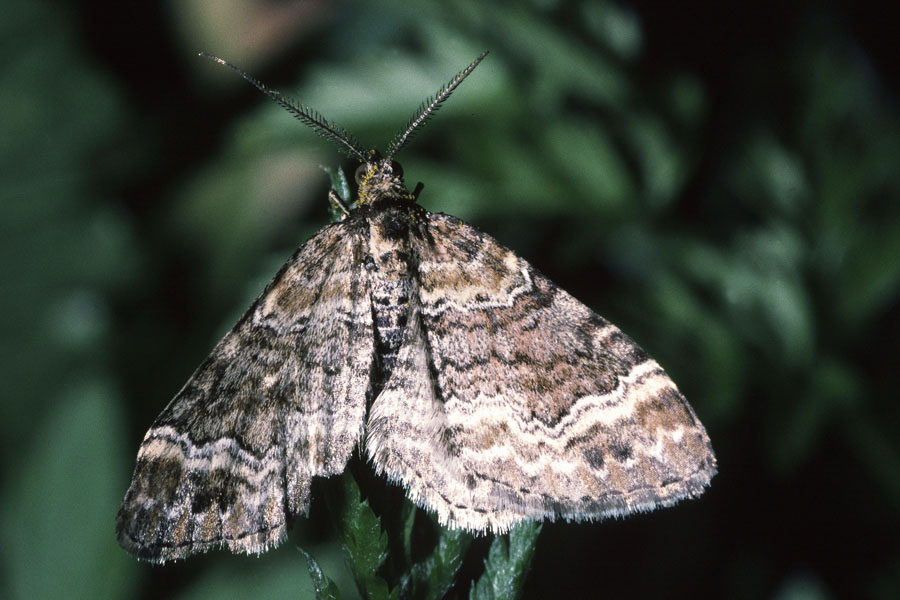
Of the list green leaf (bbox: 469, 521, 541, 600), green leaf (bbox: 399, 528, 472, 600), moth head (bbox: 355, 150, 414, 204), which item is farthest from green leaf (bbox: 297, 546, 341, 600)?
moth head (bbox: 355, 150, 414, 204)

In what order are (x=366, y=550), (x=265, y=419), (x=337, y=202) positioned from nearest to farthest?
(x=366, y=550) < (x=265, y=419) < (x=337, y=202)

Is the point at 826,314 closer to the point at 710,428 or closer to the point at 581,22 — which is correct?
the point at 710,428

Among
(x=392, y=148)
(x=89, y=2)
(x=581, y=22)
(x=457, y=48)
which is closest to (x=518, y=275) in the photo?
(x=392, y=148)

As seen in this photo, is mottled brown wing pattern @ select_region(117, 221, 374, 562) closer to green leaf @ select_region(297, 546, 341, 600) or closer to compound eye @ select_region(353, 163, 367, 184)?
compound eye @ select_region(353, 163, 367, 184)

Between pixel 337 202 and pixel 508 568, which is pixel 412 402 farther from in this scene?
pixel 337 202

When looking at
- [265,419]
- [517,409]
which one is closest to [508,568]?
[517,409]
